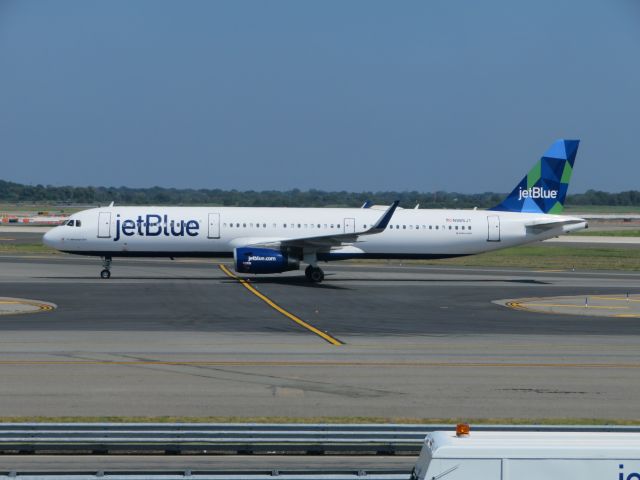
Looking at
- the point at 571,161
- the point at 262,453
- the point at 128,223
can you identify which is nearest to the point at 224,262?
the point at 128,223

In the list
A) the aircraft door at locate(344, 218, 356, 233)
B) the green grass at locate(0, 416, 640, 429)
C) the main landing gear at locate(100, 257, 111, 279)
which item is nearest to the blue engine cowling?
the aircraft door at locate(344, 218, 356, 233)

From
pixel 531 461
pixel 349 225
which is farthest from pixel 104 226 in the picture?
pixel 531 461

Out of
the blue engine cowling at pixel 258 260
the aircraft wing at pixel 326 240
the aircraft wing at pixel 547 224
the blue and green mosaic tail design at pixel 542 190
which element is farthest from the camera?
the blue and green mosaic tail design at pixel 542 190

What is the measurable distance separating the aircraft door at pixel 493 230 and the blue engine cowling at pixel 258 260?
12877 mm

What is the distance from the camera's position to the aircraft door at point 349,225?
5447 centimetres

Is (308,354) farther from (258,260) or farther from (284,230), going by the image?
(284,230)

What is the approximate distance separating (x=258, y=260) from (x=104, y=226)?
28.6ft

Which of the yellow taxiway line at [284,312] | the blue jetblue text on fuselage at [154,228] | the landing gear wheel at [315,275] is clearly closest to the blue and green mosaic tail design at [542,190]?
Answer: the landing gear wheel at [315,275]

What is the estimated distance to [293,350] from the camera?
93.9ft

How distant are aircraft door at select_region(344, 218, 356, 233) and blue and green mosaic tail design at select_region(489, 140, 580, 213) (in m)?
9.51

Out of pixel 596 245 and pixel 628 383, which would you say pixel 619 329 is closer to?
pixel 628 383

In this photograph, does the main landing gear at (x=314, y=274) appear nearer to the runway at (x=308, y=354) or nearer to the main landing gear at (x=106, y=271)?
the runway at (x=308, y=354)

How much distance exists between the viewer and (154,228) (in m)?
51.8

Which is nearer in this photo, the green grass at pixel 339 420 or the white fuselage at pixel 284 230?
the green grass at pixel 339 420
